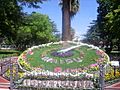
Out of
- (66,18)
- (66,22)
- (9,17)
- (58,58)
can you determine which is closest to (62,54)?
(58,58)

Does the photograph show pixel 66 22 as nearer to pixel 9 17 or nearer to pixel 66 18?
pixel 66 18

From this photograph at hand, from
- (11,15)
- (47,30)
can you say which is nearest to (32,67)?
(11,15)

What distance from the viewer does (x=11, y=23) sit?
165 ft

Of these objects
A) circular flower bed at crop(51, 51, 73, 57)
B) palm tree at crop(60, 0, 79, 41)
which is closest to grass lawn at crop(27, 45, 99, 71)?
circular flower bed at crop(51, 51, 73, 57)

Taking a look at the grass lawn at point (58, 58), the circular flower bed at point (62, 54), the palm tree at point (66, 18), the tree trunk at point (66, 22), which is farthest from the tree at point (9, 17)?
the circular flower bed at point (62, 54)

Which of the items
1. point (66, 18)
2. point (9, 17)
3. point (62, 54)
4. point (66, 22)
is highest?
point (66, 18)

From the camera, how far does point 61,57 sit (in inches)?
789

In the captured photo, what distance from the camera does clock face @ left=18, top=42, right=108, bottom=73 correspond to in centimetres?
1928

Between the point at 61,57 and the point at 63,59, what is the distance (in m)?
0.20

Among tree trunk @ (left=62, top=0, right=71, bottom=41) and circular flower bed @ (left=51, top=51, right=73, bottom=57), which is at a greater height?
tree trunk @ (left=62, top=0, right=71, bottom=41)

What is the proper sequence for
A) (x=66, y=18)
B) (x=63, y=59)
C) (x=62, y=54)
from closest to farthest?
1. (x=63, y=59)
2. (x=62, y=54)
3. (x=66, y=18)

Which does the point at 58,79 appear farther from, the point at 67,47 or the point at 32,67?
the point at 67,47

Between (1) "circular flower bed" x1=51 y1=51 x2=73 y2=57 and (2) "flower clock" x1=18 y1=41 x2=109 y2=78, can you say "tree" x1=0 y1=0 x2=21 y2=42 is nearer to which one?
(2) "flower clock" x1=18 y1=41 x2=109 y2=78

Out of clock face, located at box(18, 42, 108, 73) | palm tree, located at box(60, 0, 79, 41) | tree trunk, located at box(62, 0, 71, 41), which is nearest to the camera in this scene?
clock face, located at box(18, 42, 108, 73)
